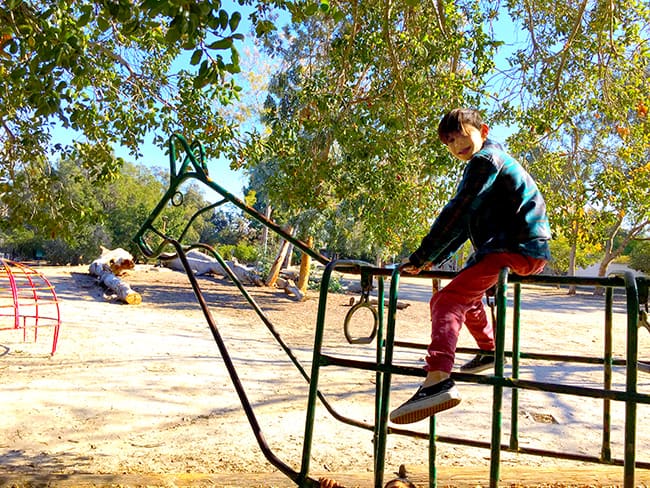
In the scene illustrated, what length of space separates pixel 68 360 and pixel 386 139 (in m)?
4.48

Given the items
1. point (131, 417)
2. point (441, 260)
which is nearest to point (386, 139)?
point (131, 417)

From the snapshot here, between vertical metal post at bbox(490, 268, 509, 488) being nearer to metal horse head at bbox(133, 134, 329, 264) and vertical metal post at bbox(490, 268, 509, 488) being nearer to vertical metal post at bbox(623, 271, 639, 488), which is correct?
vertical metal post at bbox(623, 271, 639, 488)

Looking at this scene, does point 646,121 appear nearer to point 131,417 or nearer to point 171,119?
point 171,119

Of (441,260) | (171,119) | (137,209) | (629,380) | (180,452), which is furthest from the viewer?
(137,209)

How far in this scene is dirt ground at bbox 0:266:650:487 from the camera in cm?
312

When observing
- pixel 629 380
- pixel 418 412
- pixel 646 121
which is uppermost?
pixel 646 121

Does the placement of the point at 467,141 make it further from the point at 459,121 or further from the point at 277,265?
the point at 277,265

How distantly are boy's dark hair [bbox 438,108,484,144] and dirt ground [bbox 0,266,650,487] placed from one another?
4.35 ft

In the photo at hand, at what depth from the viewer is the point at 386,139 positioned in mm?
6406

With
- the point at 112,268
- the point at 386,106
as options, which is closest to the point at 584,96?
the point at 386,106

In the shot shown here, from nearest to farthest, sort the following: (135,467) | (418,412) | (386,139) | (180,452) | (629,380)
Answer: (629,380), (418,412), (135,467), (180,452), (386,139)

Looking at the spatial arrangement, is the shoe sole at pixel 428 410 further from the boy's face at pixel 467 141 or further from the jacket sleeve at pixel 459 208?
the boy's face at pixel 467 141

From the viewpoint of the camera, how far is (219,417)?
4.56 m

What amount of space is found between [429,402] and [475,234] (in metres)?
0.64
